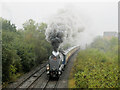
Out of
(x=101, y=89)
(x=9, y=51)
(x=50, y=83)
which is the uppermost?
(x=9, y=51)

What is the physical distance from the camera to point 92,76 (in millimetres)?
11906

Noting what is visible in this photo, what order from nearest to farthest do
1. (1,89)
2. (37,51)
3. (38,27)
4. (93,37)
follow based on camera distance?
1. (1,89)
2. (37,51)
3. (38,27)
4. (93,37)

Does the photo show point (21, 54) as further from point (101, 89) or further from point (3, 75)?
point (101, 89)

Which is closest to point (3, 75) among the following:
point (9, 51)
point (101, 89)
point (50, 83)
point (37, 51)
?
point (9, 51)

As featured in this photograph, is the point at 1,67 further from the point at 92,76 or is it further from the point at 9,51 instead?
the point at 92,76

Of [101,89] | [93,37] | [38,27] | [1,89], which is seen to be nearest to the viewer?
[101,89]

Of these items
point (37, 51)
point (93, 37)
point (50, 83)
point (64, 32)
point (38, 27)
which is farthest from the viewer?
point (93, 37)

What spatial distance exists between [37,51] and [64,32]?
8.19m

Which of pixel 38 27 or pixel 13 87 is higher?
pixel 38 27

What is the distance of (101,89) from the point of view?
906 cm

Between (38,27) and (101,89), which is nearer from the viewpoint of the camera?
(101,89)

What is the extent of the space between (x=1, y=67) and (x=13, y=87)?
1.88 meters

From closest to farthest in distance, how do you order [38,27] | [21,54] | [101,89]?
1. [101,89]
2. [21,54]
3. [38,27]

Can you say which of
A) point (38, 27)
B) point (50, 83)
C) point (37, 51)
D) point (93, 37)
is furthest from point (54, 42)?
point (93, 37)
